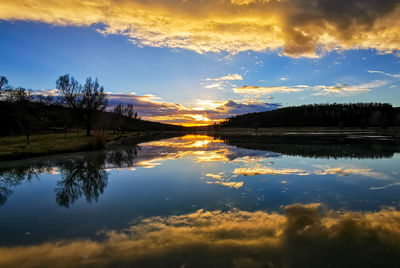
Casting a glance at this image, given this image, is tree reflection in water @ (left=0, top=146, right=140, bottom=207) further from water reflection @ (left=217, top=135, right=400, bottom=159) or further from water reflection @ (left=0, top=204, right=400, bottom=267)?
water reflection @ (left=217, top=135, right=400, bottom=159)

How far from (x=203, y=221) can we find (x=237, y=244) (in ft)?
5.01

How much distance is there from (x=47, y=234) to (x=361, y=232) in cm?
863

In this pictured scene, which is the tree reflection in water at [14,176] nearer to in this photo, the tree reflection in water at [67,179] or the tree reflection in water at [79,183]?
the tree reflection in water at [67,179]

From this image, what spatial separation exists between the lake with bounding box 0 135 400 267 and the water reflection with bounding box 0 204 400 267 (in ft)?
0.08

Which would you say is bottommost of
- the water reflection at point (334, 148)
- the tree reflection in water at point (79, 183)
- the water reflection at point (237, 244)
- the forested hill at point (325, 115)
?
the tree reflection in water at point (79, 183)

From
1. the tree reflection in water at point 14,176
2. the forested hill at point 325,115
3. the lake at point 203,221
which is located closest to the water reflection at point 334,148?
→ the lake at point 203,221

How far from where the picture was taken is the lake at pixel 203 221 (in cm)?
472

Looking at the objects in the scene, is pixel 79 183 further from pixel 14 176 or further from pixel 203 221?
pixel 203 221

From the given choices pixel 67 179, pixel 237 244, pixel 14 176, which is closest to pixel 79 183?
pixel 67 179

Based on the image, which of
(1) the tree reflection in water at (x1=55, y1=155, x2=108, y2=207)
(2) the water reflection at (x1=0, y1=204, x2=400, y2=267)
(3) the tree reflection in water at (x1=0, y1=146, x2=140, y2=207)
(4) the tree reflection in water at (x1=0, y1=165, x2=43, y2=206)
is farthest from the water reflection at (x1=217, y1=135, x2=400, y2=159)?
(4) the tree reflection in water at (x1=0, y1=165, x2=43, y2=206)

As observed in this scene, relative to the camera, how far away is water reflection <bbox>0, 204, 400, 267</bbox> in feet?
14.9

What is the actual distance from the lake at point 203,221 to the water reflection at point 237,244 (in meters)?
0.02

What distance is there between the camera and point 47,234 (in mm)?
5895

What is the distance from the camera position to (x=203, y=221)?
648cm
